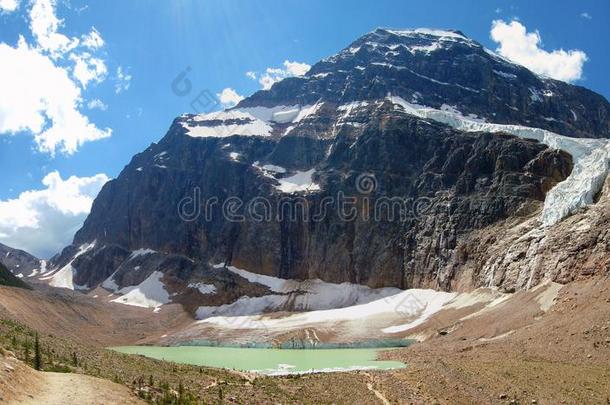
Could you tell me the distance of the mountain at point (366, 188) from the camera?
8656 cm

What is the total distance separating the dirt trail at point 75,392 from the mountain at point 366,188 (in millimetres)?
51644

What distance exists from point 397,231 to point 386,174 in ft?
52.4

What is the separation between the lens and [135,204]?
168125mm

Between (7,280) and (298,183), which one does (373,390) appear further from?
(298,183)

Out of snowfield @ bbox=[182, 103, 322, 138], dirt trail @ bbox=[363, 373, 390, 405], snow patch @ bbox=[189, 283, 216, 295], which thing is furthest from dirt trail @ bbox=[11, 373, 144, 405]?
snowfield @ bbox=[182, 103, 322, 138]

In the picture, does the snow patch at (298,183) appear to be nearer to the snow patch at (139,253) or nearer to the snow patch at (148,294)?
Result: the snow patch at (148,294)

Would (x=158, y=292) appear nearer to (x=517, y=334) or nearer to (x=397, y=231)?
(x=397, y=231)

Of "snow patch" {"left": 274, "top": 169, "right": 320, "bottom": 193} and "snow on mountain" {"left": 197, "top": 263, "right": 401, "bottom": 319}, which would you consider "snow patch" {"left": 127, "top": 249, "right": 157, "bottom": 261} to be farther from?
"snow on mountain" {"left": 197, "top": 263, "right": 401, "bottom": 319}

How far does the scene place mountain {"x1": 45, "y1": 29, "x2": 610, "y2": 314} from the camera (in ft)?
284

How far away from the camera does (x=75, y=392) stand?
19.7 m

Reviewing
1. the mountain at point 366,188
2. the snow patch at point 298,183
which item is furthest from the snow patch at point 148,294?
the snow patch at point 298,183

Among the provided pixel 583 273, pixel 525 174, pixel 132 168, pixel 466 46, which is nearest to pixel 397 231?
pixel 525 174

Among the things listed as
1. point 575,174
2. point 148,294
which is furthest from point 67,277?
point 575,174

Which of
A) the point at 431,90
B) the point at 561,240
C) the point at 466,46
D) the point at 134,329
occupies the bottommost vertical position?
the point at 134,329
